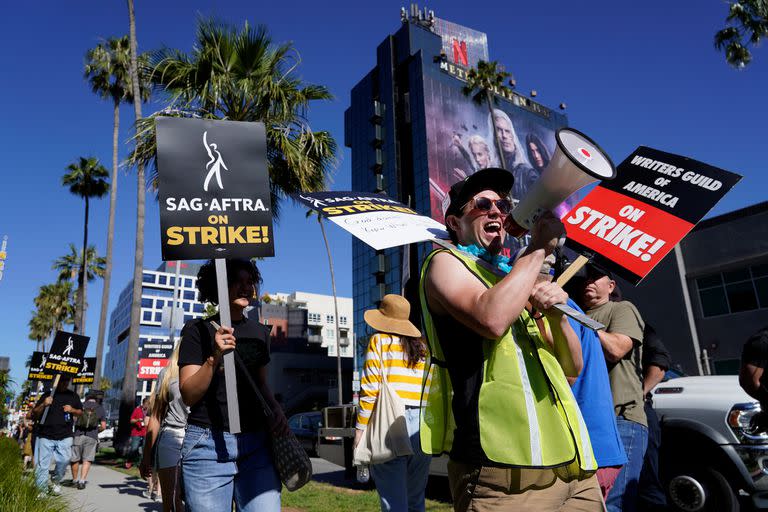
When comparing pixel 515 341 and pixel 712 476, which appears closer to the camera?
pixel 515 341

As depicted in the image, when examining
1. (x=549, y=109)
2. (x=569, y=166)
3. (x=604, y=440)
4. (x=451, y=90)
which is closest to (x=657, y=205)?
(x=604, y=440)

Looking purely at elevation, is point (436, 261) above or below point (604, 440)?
above

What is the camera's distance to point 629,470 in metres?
3.39

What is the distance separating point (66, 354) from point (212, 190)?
922 cm

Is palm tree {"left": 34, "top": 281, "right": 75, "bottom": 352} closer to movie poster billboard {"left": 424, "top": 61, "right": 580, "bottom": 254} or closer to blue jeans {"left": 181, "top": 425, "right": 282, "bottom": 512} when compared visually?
movie poster billboard {"left": 424, "top": 61, "right": 580, "bottom": 254}

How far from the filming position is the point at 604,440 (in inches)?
96.3

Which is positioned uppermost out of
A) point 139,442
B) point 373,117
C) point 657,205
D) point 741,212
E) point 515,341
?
point 373,117

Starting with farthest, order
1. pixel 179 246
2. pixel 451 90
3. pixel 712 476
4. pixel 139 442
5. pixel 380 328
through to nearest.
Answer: pixel 451 90, pixel 139 442, pixel 712 476, pixel 380 328, pixel 179 246

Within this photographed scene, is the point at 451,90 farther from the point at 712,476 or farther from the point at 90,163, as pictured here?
the point at 712,476

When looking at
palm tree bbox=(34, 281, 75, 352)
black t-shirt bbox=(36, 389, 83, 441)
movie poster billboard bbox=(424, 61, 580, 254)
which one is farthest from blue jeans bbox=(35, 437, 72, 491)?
movie poster billboard bbox=(424, 61, 580, 254)

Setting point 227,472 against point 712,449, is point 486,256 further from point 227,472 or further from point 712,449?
point 712,449

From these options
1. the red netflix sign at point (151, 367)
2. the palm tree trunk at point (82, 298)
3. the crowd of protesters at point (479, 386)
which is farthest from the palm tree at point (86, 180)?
the crowd of protesters at point (479, 386)

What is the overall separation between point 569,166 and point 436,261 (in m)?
0.54

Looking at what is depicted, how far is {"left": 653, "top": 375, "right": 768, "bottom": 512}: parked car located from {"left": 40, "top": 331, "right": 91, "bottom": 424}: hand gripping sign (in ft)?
31.3
